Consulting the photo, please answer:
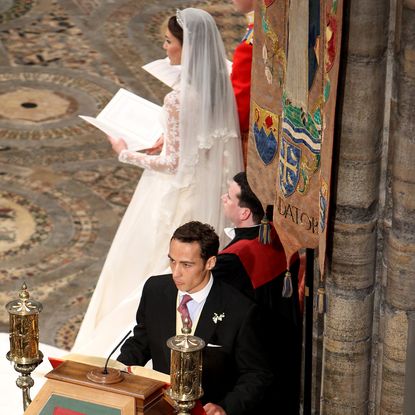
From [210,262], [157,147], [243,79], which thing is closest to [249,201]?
[210,262]

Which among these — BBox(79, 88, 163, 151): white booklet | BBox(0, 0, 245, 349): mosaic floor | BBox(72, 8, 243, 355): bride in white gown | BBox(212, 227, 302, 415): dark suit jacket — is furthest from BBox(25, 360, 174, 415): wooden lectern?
BBox(0, 0, 245, 349): mosaic floor

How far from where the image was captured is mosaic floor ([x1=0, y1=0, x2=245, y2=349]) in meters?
9.45

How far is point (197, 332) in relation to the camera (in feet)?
18.5

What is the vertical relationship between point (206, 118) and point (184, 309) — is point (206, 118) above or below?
above

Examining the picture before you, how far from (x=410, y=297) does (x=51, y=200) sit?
602cm

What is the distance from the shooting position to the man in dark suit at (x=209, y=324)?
554 centimetres

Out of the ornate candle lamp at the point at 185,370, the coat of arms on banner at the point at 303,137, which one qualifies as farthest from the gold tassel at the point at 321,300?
the ornate candle lamp at the point at 185,370

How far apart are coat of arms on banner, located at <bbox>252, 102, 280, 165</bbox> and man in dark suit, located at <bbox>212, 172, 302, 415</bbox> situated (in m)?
0.63

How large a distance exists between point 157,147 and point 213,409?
9.96 ft

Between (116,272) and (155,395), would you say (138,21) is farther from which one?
(155,395)

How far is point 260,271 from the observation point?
21.0 ft

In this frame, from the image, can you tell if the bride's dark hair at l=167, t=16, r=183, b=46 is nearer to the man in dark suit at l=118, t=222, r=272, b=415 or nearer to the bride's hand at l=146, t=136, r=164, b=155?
the bride's hand at l=146, t=136, r=164, b=155

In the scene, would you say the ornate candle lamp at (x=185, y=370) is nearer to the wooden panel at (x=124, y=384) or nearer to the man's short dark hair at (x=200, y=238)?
the wooden panel at (x=124, y=384)

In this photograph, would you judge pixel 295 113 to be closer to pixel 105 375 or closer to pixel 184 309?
pixel 184 309
